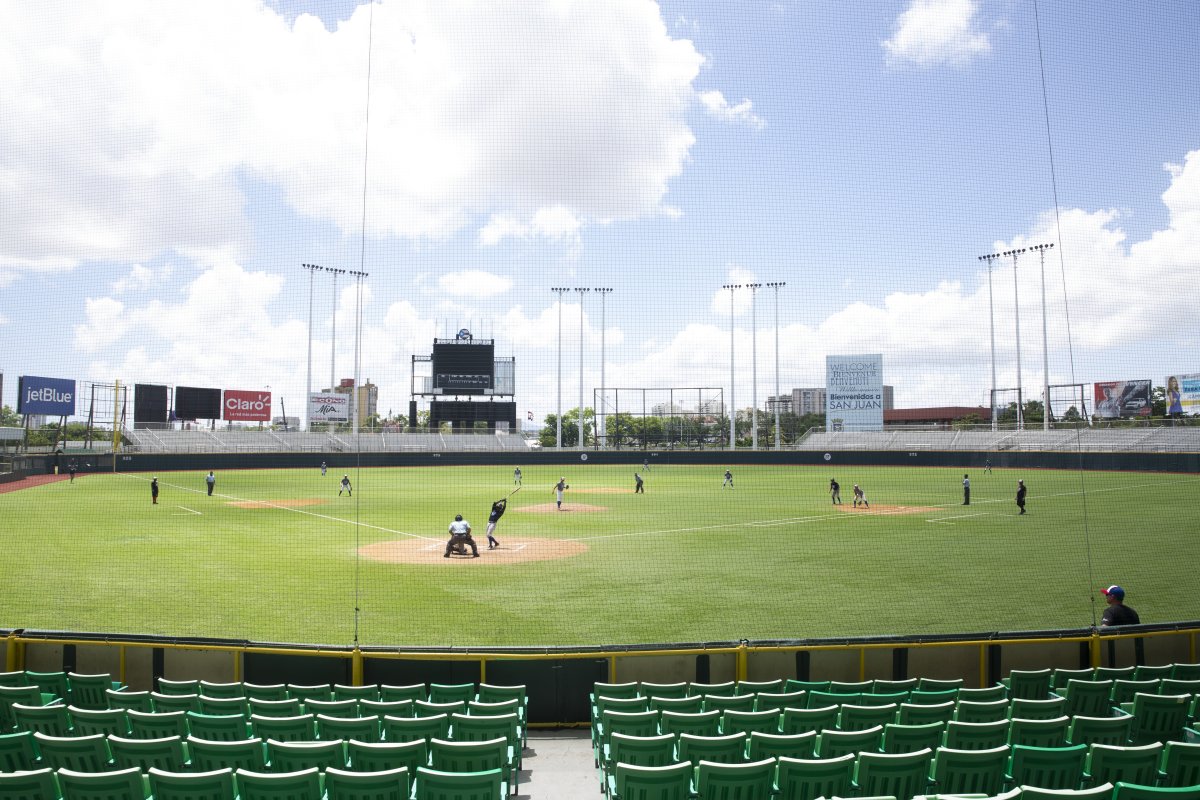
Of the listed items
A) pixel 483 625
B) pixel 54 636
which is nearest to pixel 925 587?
pixel 483 625

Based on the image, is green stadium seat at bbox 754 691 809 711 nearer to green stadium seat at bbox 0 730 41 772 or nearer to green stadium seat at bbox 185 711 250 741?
green stadium seat at bbox 185 711 250 741

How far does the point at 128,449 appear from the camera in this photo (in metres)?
53.7

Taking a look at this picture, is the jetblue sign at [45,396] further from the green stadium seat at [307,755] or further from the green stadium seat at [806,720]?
the green stadium seat at [806,720]

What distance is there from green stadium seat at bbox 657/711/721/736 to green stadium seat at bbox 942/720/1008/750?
158cm

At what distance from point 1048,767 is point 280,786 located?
15.2ft

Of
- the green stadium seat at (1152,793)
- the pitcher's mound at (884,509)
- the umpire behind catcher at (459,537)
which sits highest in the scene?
the green stadium seat at (1152,793)

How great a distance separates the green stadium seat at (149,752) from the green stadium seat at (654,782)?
7.09 ft

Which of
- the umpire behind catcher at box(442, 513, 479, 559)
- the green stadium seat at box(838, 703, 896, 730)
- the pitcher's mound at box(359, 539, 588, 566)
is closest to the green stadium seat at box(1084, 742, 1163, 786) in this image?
the green stadium seat at box(838, 703, 896, 730)

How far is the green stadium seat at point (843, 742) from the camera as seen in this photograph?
489 centimetres

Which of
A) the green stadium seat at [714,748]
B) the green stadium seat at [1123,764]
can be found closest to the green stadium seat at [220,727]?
the green stadium seat at [714,748]

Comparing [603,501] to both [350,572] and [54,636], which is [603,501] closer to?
[350,572]

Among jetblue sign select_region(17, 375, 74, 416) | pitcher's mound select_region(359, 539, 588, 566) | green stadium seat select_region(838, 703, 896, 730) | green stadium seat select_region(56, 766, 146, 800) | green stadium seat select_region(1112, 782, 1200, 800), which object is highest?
jetblue sign select_region(17, 375, 74, 416)

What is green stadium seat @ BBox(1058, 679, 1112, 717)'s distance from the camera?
622 centimetres

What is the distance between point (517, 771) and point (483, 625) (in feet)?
21.3
